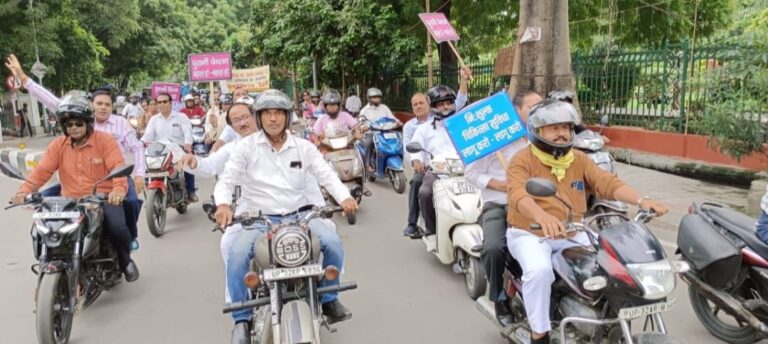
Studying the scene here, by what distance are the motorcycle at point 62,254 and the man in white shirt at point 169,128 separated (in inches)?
150

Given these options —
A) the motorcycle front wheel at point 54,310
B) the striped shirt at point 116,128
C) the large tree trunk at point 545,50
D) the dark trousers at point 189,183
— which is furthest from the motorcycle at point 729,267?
the dark trousers at point 189,183

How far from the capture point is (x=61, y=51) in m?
21.5

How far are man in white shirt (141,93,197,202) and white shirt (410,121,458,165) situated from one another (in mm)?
3590

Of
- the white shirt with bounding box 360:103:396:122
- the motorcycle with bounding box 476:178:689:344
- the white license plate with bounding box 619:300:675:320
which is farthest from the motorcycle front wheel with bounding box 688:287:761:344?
the white shirt with bounding box 360:103:396:122

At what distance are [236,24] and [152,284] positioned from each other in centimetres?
4882

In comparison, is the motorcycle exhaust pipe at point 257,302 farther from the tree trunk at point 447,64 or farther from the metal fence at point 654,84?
the tree trunk at point 447,64

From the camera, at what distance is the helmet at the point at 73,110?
14.4ft

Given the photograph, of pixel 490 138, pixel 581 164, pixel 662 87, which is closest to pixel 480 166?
pixel 490 138

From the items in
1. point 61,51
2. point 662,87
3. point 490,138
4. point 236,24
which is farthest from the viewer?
point 236,24

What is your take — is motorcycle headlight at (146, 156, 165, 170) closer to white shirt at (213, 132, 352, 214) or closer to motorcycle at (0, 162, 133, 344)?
motorcycle at (0, 162, 133, 344)

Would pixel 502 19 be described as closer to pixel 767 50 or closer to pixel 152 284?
pixel 767 50

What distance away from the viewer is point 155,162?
23.2 feet

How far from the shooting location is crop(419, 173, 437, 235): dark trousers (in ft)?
17.9

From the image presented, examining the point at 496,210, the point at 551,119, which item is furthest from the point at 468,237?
the point at 551,119
